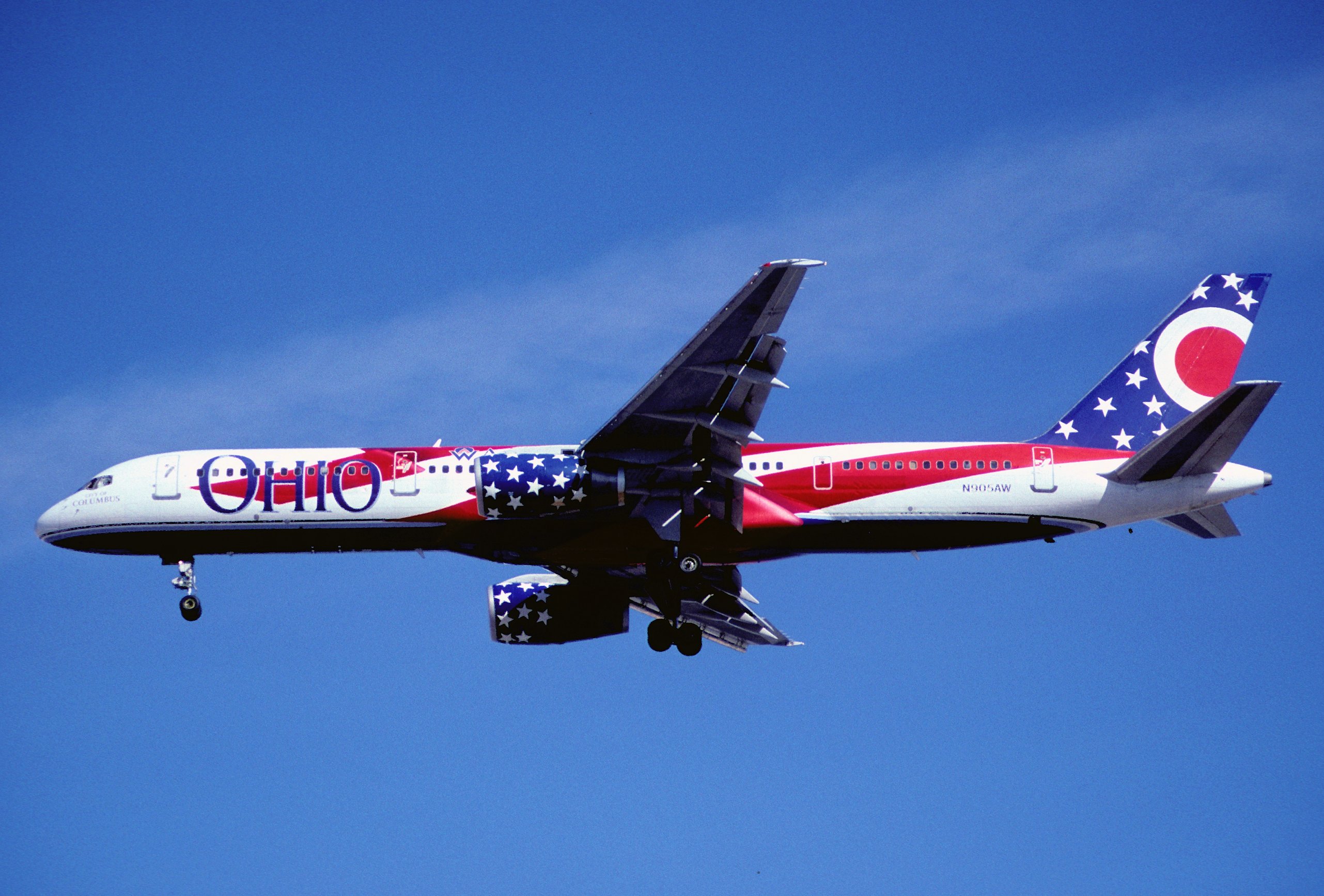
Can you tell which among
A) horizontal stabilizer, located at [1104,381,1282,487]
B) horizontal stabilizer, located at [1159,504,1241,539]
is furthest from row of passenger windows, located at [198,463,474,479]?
horizontal stabilizer, located at [1159,504,1241,539]

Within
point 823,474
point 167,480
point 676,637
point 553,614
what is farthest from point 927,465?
point 167,480

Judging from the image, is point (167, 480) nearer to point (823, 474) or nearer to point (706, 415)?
point (706, 415)

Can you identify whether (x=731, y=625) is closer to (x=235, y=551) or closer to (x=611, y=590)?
(x=611, y=590)

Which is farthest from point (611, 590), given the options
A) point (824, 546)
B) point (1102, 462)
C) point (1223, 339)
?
point (1223, 339)

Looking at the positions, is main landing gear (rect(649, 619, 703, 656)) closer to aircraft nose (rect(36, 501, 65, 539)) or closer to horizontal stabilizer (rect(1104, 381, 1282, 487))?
horizontal stabilizer (rect(1104, 381, 1282, 487))

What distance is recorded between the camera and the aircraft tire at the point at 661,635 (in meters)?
45.8

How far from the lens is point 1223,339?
47031mm

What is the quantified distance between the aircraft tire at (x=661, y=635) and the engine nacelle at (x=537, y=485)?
5439 mm

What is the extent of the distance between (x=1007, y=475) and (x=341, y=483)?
17.4 metres

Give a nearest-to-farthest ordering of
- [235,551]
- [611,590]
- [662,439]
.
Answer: [662,439] → [235,551] → [611,590]

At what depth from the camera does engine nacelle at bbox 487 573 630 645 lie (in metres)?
48.8

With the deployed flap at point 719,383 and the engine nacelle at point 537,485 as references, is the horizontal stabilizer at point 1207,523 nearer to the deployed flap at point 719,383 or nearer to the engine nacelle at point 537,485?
the deployed flap at point 719,383

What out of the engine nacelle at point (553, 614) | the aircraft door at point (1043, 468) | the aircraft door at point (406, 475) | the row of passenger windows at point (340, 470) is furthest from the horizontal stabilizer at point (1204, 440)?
the aircraft door at point (406, 475)

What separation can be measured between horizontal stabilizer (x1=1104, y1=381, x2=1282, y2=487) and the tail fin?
95.4 inches
